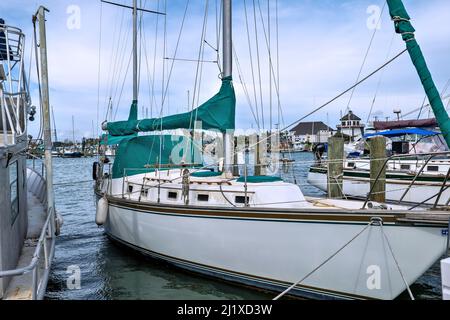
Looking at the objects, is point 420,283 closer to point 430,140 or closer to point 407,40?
point 407,40

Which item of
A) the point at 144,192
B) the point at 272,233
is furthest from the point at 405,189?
the point at 144,192

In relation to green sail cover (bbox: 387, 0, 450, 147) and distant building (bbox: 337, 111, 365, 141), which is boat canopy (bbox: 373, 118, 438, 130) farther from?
green sail cover (bbox: 387, 0, 450, 147)

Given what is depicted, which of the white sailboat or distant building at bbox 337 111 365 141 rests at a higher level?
distant building at bbox 337 111 365 141

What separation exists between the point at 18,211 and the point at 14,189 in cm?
58

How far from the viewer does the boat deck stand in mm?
5344

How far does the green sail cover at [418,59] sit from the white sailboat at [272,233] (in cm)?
142

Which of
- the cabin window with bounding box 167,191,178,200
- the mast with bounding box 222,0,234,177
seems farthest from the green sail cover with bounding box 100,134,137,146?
→ the mast with bounding box 222,0,234,177

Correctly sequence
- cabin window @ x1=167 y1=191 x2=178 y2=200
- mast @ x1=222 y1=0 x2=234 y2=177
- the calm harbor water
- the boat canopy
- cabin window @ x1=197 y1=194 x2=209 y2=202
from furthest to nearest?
1. the boat canopy
2. mast @ x1=222 y1=0 x2=234 y2=177
3. cabin window @ x1=167 y1=191 x2=178 y2=200
4. cabin window @ x1=197 y1=194 x2=209 y2=202
5. the calm harbor water

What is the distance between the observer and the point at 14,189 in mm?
6945

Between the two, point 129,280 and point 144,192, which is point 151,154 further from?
point 129,280

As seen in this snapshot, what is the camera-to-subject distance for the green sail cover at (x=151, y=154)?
38.2 feet

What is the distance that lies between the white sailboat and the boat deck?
1.56 meters

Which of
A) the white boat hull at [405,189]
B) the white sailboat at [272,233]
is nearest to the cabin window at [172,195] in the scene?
the white sailboat at [272,233]

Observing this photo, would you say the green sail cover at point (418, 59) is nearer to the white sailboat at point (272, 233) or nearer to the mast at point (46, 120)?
the white sailboat at point (272, 233)
